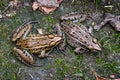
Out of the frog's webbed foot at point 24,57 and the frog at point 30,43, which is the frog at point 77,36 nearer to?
the frog at point 30,43

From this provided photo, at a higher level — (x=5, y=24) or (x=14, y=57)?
(x=5, y=24)

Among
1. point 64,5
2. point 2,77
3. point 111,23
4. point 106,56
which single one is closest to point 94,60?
point 106,56

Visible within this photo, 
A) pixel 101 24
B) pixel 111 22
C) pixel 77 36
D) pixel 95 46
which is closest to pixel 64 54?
pixel 77 36

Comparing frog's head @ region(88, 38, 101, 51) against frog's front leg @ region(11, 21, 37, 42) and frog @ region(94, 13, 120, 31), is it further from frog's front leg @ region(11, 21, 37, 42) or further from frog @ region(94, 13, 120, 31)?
frog's front leg @ region(11, 21, 37, 42)

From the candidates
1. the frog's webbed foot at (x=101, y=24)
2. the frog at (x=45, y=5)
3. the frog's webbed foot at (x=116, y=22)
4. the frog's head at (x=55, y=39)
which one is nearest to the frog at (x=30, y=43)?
Result: the frog's head at (x=55, y=39)

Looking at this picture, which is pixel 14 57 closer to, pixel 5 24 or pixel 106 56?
pixel 5 24
